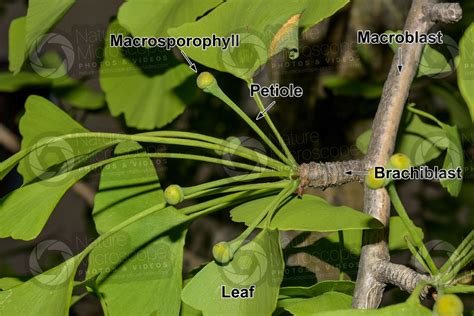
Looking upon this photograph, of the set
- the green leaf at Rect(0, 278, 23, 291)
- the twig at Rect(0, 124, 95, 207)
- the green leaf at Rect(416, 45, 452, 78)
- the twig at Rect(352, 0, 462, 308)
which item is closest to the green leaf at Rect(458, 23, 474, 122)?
the twig at Rect(352, 0, 462, 308)

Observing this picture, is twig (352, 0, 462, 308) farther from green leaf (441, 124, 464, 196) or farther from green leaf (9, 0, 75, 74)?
green leaf (9, 0, 75, 74)

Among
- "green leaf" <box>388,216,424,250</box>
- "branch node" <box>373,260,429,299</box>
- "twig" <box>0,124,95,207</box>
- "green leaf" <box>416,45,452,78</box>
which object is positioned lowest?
"twig" <box>0,124,95,207</box>

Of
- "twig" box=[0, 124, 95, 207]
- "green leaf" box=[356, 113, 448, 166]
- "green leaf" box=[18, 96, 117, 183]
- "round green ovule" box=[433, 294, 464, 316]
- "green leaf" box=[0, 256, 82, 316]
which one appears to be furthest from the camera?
"twig" box=[0, 124, 95, 207]

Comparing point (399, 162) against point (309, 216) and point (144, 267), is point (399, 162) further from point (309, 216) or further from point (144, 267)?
point (144, 267)

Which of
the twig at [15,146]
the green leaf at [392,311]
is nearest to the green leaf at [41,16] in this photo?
the green leaf at [392,311]

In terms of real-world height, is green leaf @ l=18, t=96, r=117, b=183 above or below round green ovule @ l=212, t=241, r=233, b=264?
below

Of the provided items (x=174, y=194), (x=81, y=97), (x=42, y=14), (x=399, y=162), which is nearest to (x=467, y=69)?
(x=399, y=162)

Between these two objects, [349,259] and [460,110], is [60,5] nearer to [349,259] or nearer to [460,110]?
[349,259]
